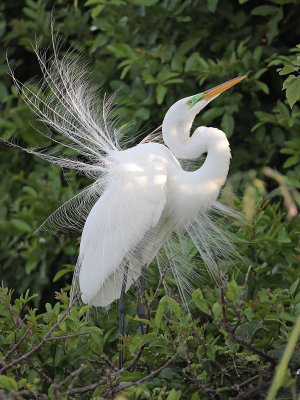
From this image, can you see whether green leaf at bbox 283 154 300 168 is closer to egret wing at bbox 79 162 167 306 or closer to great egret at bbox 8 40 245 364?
great egret at bbox 8 40 245 364

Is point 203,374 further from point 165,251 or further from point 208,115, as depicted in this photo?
point 208,115

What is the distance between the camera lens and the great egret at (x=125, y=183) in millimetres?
2541

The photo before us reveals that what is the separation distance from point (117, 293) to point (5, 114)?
1723 mm

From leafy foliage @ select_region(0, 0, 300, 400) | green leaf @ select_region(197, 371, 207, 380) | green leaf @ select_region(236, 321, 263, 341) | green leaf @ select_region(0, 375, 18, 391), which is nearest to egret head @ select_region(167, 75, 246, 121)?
leafy foliage @ select_region(0, 0, 300, 400)

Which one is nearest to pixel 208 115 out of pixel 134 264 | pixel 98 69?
pixel 98 69

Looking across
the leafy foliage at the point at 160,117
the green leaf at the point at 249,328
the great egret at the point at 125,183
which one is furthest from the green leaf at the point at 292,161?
the green leaf at the point at 249,328

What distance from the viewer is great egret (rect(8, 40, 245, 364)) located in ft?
8.34

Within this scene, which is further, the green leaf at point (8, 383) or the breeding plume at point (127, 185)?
the breeding plume at point (127, 185)

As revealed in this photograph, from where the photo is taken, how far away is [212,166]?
2521mm

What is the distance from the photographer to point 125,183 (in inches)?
103

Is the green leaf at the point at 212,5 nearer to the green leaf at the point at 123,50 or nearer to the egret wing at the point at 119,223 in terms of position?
the green leaf at the point at 123,50

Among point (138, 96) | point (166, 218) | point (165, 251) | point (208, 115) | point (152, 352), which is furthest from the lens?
point (138, 96)

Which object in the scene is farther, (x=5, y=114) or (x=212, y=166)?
(x=5, y=114)

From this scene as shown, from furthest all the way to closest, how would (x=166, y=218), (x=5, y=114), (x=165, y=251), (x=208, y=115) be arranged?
(x=5, y=114) → (x=208, y=115) → (x=165, y=251) → (x=166, y=218)
